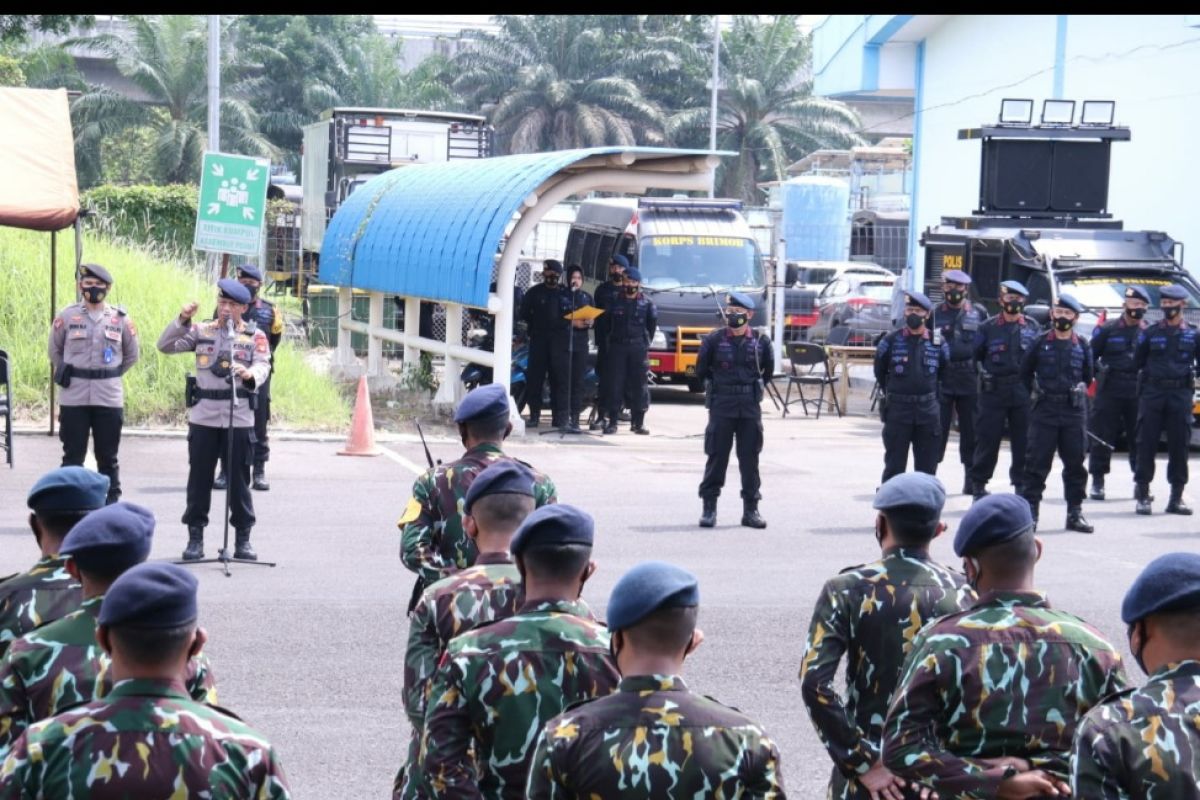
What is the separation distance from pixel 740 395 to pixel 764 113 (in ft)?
146

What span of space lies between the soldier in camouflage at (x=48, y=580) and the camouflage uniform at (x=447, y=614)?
39.2 inches

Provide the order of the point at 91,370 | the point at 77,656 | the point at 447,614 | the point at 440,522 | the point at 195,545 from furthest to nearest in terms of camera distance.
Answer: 1. the point at 91,370
2. the point at 195,545
3. the point at 440,522
4. the point at 447,614
5. the point at 77,656

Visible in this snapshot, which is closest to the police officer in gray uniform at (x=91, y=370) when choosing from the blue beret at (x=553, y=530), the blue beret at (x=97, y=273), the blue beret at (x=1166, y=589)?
the blue beret at (x=97, y=273)

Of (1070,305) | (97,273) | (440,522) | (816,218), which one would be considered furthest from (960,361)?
(816,218)

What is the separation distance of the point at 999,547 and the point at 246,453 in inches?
308

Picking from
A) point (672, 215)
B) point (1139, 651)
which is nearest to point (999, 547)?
point (1139, 651)

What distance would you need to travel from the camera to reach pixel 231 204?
56.4ft

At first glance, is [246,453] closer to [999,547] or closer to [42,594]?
[42,594]

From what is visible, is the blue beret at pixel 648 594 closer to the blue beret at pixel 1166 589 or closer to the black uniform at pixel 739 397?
the blue beret at pixel 1166 589

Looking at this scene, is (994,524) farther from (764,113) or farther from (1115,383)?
(764,113)

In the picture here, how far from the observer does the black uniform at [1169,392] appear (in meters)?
14.7

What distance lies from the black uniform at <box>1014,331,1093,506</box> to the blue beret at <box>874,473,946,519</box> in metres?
9.19

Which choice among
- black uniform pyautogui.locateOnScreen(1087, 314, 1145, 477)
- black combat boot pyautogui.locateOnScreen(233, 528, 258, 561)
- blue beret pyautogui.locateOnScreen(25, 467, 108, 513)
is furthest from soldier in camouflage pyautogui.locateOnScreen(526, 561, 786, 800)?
black uniform pyautogui.locateOnScreen(1087, 314, 1145, 477)

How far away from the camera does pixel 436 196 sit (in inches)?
855
